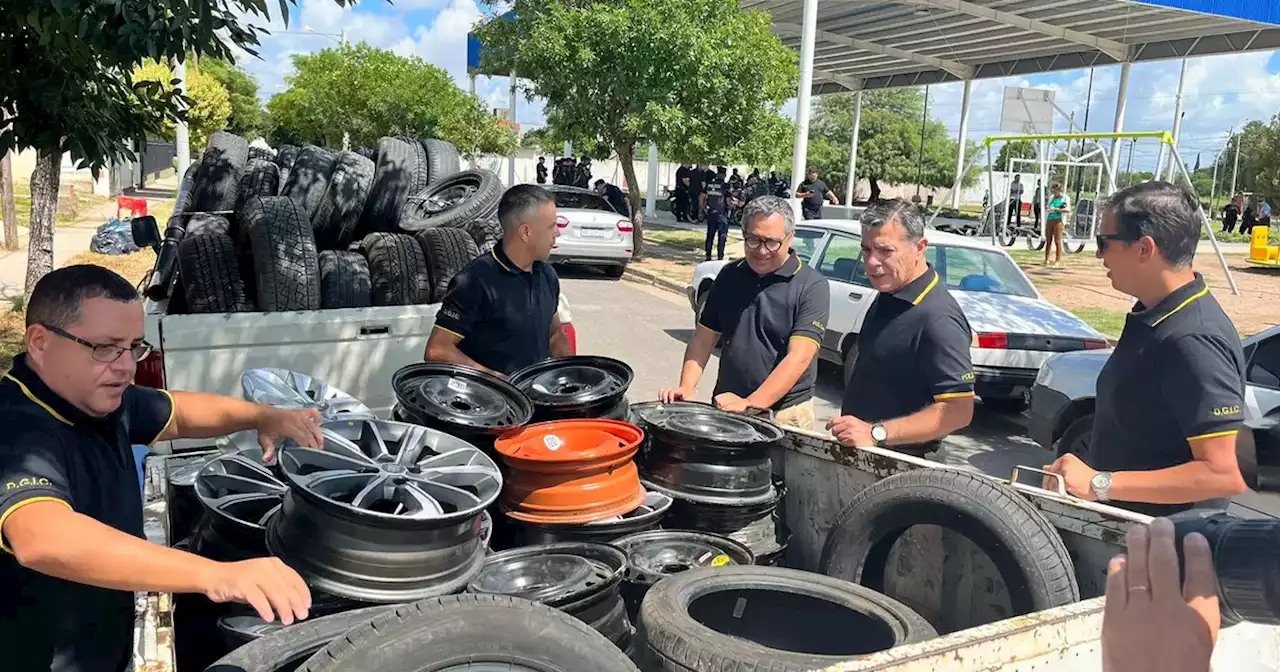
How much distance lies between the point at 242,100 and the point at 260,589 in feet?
241

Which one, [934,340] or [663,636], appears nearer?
[663,636]

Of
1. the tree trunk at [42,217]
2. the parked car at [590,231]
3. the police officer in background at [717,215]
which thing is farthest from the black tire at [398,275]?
the police officer in background at [717,215]

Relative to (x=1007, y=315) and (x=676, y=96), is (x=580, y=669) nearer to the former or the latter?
(x=1007, y=315)

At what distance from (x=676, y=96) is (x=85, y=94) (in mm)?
13992

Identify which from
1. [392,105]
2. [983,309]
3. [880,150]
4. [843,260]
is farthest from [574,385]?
[880,150]

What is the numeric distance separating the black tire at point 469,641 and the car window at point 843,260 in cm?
840

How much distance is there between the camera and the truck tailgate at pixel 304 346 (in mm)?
4320

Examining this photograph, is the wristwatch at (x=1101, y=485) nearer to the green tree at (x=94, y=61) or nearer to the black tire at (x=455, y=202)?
the green tree at (x=94, y=61)

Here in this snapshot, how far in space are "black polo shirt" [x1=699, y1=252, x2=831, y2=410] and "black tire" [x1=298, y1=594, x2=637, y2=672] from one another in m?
2.77

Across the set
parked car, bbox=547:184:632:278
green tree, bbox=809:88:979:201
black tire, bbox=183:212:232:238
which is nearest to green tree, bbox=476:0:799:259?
parked car, bbox=547:184:632:278

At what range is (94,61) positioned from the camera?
4.89 m

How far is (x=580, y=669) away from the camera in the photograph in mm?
1935

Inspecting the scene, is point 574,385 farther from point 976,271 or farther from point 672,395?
point 976,271

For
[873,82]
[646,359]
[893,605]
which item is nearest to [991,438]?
[646,359]
